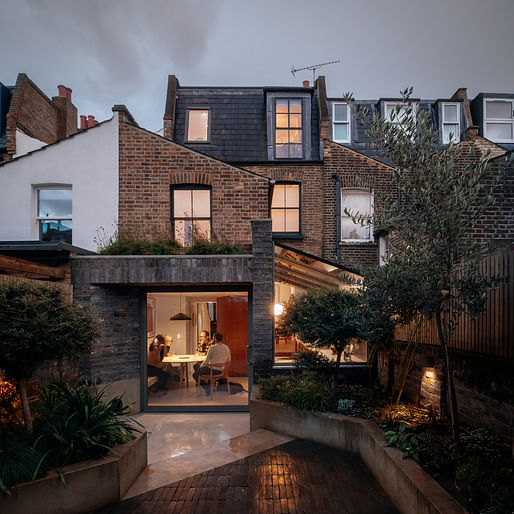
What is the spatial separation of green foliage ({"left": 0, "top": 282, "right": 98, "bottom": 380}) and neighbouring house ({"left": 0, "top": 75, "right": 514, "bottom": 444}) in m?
2.99

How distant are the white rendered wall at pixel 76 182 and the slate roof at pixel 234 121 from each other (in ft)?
13.2

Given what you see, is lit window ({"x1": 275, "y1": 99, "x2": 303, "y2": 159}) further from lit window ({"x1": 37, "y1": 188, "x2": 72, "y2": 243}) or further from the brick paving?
the brick paving

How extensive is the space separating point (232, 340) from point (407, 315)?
497 cm

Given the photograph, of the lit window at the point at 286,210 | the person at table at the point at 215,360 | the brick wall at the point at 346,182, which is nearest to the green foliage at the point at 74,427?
the person at table at the point at 215,360

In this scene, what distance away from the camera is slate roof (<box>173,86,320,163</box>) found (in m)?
12.7

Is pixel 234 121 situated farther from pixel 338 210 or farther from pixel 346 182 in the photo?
pixel 338 210

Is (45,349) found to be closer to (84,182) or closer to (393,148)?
(393,148)

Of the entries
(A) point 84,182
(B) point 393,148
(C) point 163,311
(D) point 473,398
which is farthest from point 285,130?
(D) point 473,398

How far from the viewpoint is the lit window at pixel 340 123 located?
46.5ft

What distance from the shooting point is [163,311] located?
8555 mm

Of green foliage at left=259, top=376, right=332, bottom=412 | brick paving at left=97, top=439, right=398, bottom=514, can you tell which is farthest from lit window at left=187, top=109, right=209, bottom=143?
brick paving at left=97, top=439, right=398, bottom=514

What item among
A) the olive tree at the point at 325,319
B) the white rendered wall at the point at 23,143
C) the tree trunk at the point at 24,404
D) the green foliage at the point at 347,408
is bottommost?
the green foliage at the point at 347,408

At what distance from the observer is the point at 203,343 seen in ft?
28.2

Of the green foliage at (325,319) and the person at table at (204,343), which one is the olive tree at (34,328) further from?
the person at table at (204,343)
